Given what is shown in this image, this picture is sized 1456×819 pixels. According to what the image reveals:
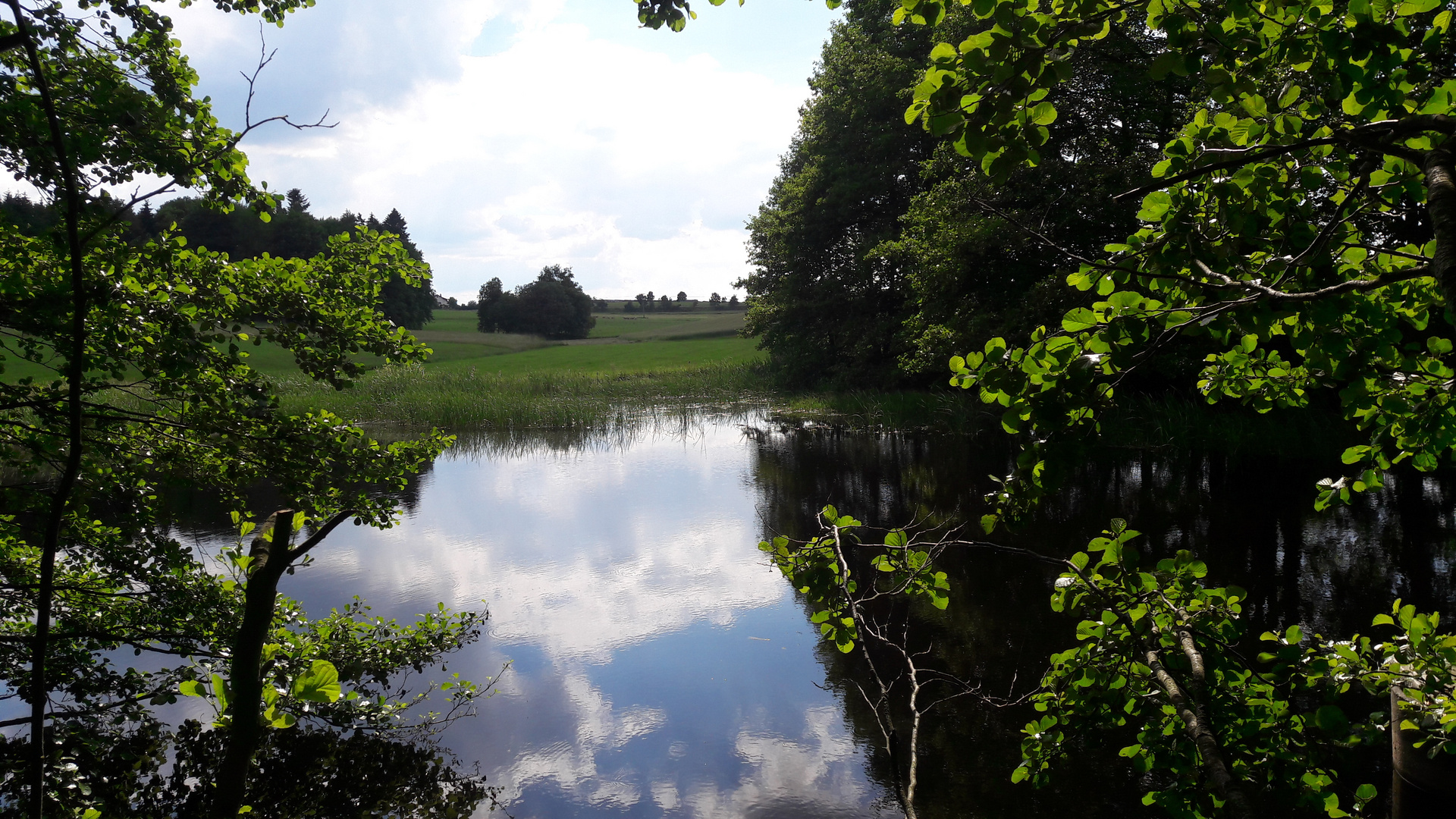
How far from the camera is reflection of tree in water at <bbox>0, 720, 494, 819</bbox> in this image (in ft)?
13.3

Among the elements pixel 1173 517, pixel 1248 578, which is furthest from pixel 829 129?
pixel 1248 578

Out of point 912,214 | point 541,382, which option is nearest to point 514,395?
point 541,382

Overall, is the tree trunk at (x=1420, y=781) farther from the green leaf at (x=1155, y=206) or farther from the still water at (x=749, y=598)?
the green leaf at (x=1155, y=206)

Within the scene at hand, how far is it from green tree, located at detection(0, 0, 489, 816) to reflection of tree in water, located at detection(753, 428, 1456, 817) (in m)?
3.50

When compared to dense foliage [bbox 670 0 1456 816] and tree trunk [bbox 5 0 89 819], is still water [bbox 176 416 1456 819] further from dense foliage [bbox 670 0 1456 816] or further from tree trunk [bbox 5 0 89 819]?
tree trunk [bbox 5 0 89 819]

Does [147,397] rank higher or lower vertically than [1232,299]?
lower

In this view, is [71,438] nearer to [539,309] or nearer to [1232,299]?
[1232,299]

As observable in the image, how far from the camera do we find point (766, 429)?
19.2 metres

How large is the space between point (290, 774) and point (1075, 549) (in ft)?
23.5

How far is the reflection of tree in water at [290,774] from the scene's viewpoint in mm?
4039

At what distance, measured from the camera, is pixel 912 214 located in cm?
1614

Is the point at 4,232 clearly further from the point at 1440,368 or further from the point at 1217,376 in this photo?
the point at 1440,368

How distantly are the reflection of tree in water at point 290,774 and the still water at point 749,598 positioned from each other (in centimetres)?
32

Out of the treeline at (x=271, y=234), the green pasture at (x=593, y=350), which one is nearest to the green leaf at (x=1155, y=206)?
the green pasture at (x=593, y=350)
